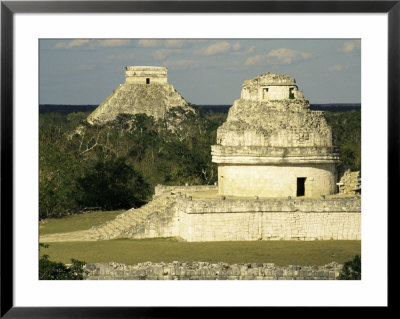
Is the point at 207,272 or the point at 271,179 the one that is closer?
the point at 207,272

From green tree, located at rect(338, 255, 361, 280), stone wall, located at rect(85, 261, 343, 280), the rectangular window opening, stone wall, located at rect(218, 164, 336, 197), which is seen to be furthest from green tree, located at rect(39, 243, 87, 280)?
the rectangular window opening

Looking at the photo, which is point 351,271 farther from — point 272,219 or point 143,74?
point 143,74

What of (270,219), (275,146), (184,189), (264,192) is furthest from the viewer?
(184,189)

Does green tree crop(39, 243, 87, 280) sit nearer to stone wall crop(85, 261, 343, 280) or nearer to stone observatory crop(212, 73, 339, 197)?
stone wall crop(85, 261, 343, 280)

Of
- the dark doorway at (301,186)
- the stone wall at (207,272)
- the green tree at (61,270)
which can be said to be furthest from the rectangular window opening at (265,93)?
the green tree at (61,270)

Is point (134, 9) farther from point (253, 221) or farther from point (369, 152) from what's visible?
point (253, 221)

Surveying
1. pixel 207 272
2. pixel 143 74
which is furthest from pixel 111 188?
pixel 143 74

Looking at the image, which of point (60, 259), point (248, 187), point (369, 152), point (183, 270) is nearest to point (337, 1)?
point (369, 152)
